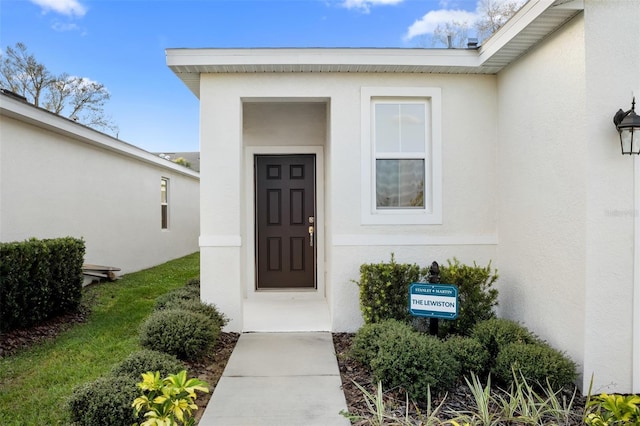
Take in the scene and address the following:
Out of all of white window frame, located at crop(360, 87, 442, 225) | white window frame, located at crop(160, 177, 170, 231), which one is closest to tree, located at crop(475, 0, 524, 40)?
white window frame, located at crop(360, 87, 442, 225)

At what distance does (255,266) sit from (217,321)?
2.13 m

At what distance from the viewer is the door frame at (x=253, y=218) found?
6051mm

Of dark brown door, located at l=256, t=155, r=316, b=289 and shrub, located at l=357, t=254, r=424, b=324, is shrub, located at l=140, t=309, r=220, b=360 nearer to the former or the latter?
shrub, located at l=357, t=254, r=424, b=324

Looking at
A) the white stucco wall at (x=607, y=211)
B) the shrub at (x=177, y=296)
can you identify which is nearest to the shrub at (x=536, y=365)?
the white stucco wall at (x=607, y=211)

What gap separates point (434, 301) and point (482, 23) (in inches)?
342

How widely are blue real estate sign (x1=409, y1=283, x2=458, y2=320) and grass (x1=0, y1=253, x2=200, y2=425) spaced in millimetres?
2826

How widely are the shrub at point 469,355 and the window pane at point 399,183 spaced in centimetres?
181

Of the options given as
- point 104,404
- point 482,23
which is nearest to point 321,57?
point 104,404

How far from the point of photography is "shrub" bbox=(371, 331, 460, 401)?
114 inches

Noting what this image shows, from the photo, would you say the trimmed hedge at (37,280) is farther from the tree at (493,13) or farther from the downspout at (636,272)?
the tree at (493,13)

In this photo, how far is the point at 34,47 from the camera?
550 inches

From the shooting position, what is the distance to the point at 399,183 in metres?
4.62

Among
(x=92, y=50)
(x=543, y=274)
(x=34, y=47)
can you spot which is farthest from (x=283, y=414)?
(x=34, y=47)

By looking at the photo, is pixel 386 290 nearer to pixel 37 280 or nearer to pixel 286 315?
pixel 286 315
